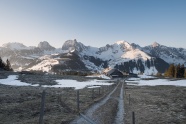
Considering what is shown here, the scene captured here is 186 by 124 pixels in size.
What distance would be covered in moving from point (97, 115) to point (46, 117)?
20.1 feet

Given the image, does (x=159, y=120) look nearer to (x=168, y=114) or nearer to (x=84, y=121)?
(x=168, y=114)

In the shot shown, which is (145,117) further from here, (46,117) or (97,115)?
(46,117)

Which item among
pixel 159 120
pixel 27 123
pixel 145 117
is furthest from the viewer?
pixel 145 117

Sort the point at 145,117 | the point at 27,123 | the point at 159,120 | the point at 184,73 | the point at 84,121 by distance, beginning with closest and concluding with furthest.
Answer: the point at 27,123
the point at 84,121
the point at 159,120
the point at 145,117
the point at 184,73

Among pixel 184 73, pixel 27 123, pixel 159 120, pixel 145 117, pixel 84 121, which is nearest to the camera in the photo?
pixel 27 123

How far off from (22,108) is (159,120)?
15455 mm

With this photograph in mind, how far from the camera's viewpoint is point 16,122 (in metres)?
19.1

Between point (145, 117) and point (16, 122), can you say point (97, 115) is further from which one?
point (16, 122)

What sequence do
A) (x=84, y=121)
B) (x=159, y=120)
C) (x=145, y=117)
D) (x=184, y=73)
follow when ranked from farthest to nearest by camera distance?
(x=184, y=73) → (x=145, y=117) → (x=159, y=120) → (x=84, y=121)

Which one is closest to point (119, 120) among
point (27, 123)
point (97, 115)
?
point (97, 115)

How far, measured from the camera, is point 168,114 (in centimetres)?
2578

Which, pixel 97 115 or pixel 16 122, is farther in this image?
pixel 97 115

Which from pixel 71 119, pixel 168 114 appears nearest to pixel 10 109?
pixel 71 119

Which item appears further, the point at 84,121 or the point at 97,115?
the point at 97,115
